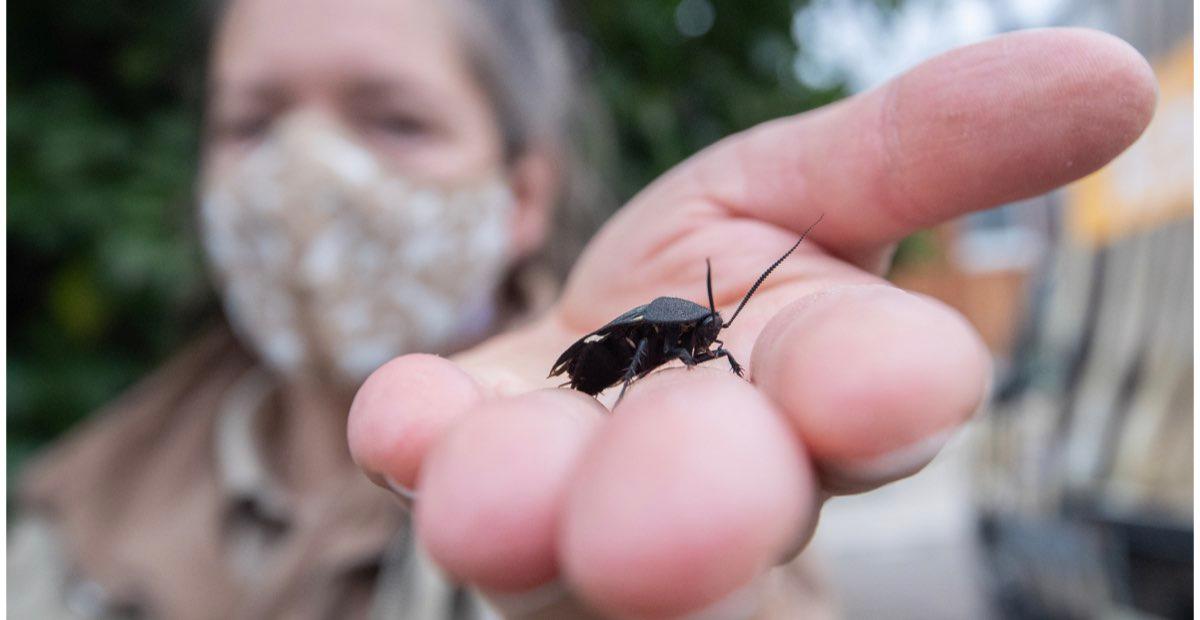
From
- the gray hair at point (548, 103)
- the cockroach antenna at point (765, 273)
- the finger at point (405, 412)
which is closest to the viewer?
the finger at point (405, 412)

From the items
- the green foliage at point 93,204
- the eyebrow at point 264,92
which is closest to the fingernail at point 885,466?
the eyebrow at point 264,92

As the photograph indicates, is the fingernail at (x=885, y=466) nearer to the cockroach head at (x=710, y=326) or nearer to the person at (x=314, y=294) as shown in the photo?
the cockroach head at (x=710, y=326)

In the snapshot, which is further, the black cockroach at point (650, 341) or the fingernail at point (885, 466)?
the black cockroach at point (650, 341)

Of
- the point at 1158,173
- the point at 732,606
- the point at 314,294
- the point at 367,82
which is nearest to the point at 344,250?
the point at 314,294

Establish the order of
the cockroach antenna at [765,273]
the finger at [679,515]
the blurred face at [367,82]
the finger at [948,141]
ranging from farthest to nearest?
the blurred face at [367,82]
the cockroach antenna at [765,273]
the finger at [948,141]
the finger at [679,515]

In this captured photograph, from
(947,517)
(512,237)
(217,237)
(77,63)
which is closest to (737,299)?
(512,237)

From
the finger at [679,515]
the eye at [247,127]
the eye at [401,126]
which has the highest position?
the eye at [247,127]

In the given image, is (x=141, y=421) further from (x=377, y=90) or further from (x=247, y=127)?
(x=377, y=90)
